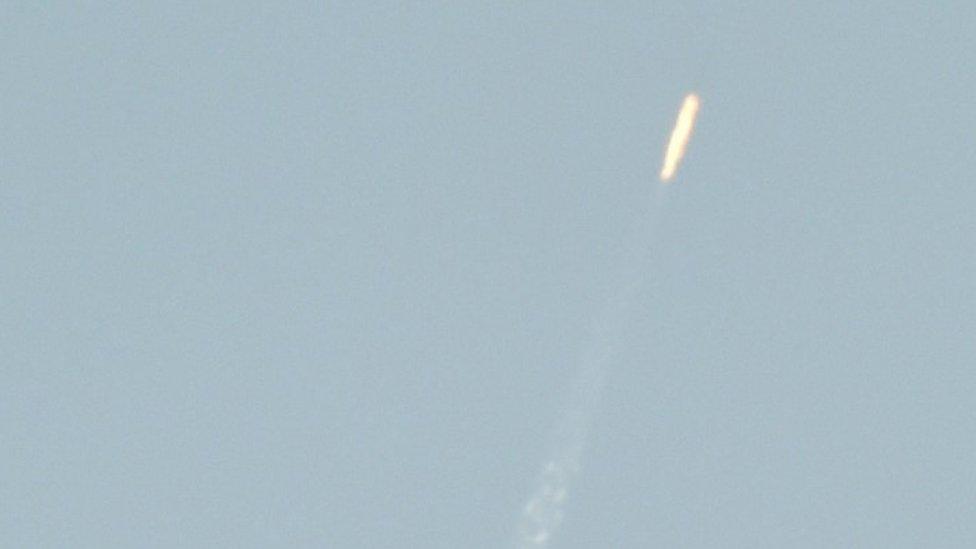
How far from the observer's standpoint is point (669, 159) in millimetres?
57469
